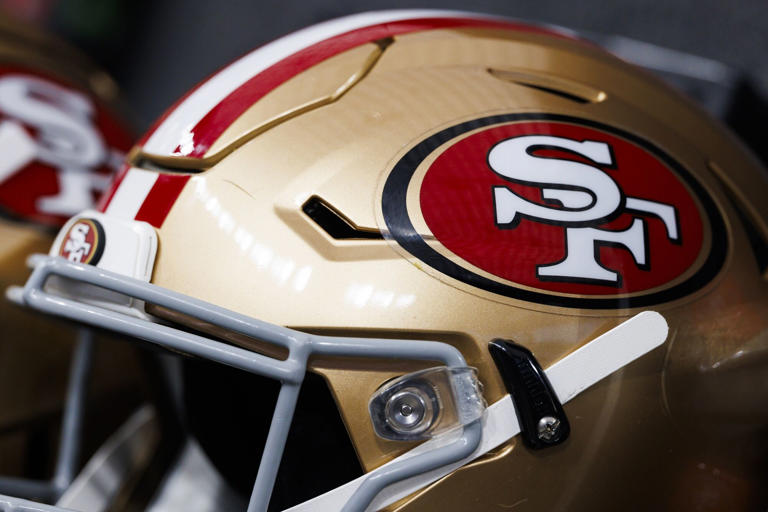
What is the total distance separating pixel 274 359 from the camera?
1.49 feet

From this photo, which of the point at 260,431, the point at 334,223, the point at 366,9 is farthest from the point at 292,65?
the point at 366,9

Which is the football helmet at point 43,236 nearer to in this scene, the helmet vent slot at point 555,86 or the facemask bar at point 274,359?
the facemask bar at point 274,359

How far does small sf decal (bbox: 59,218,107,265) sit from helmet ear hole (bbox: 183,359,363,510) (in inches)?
4.8

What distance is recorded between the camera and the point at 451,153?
0.49 meters

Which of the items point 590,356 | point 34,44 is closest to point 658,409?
point 590,356

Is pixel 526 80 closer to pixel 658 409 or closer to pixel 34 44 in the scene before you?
pixel 658 409

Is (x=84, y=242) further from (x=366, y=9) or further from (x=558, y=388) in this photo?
(x=366, y=9)

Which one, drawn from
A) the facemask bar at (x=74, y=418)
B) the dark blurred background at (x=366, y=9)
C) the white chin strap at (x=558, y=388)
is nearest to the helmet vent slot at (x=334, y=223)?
the white chin strap at (x=558, y=388)

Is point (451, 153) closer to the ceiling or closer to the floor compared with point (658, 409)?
closer to the ceiling

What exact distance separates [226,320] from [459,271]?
0.14 meters

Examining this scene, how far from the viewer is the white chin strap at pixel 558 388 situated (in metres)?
0.46

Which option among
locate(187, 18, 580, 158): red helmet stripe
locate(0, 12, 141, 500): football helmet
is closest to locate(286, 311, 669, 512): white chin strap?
locate(187, 18, 580, 158): red helmet stripe

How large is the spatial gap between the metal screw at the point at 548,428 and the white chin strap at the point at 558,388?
1 centimetres

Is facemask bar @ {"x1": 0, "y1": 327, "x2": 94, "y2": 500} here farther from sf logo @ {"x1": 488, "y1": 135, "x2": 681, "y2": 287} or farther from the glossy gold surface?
→ sf logo @ {"x1": 488, "y1": 135, "x2": 681, "y2": 287}
